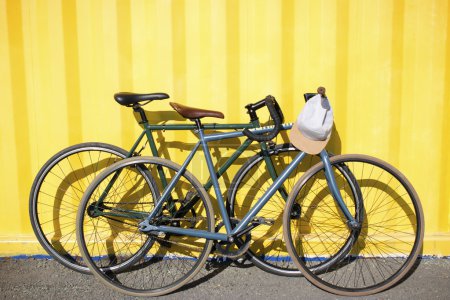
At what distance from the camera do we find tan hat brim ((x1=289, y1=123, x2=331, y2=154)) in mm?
3611

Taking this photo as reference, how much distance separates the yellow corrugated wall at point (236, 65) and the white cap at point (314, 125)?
63cm

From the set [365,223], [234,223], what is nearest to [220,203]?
[234,223]

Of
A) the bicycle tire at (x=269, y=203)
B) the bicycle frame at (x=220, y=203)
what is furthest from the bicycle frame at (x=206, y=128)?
the bicycle tire at (x=269, y=203)

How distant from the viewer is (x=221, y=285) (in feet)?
13.0

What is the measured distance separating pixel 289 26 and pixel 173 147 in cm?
137

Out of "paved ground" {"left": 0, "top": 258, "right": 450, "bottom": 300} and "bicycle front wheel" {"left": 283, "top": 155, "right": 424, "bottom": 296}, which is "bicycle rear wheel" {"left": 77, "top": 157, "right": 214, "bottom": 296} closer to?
"paved ground" {"left": 0, "top": 258, "right": 450, "bottom": 300}

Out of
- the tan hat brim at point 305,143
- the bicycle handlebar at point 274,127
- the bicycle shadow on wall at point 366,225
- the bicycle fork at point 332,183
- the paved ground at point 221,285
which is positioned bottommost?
the paved ground at point 221,285

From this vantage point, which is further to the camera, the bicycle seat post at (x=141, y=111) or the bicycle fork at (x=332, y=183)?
the bicycle seat post at (x=141, y=111)

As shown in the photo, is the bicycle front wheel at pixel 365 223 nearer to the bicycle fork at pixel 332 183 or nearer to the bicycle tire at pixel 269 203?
the bicycle tire at pixel 269 203

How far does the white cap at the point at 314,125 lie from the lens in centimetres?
355

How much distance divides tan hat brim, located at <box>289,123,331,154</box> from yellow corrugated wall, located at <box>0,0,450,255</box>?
0.59 metres

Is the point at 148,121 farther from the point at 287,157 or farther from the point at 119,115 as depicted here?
the point at 287,157

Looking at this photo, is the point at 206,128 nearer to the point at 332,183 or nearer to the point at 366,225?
the point at 332,183

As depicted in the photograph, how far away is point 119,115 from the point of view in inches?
168
